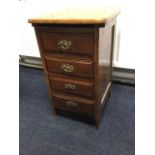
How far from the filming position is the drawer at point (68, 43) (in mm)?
769

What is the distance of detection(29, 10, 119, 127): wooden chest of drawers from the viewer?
75 centimetres

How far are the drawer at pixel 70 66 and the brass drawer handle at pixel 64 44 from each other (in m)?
0.07

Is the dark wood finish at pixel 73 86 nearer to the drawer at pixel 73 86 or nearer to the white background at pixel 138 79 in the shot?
the drawer at pixel 73 86

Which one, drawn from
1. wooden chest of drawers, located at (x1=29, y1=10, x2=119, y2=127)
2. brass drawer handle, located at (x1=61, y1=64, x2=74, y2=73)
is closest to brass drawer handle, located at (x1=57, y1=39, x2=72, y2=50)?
wooden chest of drawers, located at (x1=29, y1=10, x2=119, y2=127)

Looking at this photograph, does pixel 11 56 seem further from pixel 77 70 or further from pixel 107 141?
pixel 107 141

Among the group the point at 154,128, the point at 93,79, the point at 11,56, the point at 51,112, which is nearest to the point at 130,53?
the point at 93,79

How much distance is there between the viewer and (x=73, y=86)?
0.96 metres

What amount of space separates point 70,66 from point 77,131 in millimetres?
490

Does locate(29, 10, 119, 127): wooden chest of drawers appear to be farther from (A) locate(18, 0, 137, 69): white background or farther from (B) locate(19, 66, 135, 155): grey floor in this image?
(A) locate(18, 0, 137, 69): white background

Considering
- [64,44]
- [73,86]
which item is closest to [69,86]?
[73,86]

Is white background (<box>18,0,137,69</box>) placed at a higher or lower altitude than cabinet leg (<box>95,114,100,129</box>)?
higher

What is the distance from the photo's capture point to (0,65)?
602 mm

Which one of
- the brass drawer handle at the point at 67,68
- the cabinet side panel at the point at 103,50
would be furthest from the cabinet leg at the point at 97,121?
the brass drawer handle at the point at 67,68

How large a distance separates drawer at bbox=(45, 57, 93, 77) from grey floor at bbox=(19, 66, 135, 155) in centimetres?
44
